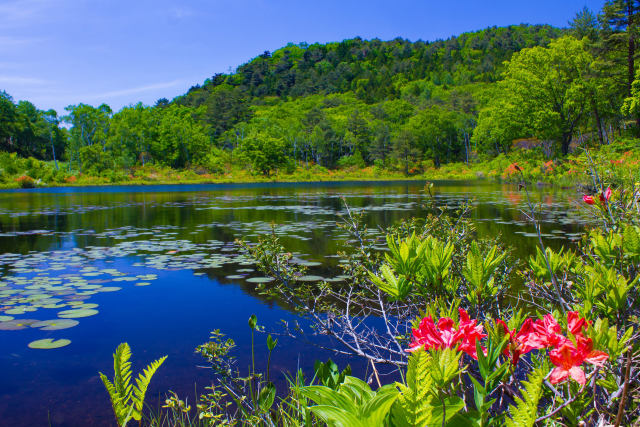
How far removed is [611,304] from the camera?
5.42 ft

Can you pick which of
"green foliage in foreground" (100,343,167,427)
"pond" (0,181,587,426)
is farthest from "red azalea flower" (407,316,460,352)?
"pond" (0,181,587,426)

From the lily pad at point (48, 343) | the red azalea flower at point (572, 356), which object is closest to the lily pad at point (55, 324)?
the lily pad at point (48, 343)

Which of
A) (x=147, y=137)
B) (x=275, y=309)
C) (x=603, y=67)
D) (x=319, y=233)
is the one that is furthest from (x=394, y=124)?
(x=275, y=309)

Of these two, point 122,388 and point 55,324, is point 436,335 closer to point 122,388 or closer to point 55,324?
point 122,388

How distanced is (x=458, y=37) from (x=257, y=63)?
80.2 m

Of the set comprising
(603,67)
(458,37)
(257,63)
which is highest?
(458,37)

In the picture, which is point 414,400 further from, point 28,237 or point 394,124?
point 394,124

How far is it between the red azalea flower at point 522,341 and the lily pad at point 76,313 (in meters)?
4.89

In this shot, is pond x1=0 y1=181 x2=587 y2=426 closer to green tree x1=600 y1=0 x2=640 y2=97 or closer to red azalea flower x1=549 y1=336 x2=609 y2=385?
red azalea flower x1=549 y1=336 x2=609 y2=385

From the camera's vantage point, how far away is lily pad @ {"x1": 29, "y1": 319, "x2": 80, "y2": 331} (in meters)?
4.30

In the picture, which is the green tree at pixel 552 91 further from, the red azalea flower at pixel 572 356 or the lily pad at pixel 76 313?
the red azalea flower at pixel 572 356

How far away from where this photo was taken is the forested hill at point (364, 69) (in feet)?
372

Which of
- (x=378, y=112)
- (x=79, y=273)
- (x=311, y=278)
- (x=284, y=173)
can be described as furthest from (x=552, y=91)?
(x=378, y=112)

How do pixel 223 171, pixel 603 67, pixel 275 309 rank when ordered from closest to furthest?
pixel 275 309 < pixel 603 67 < pixel 223 171
